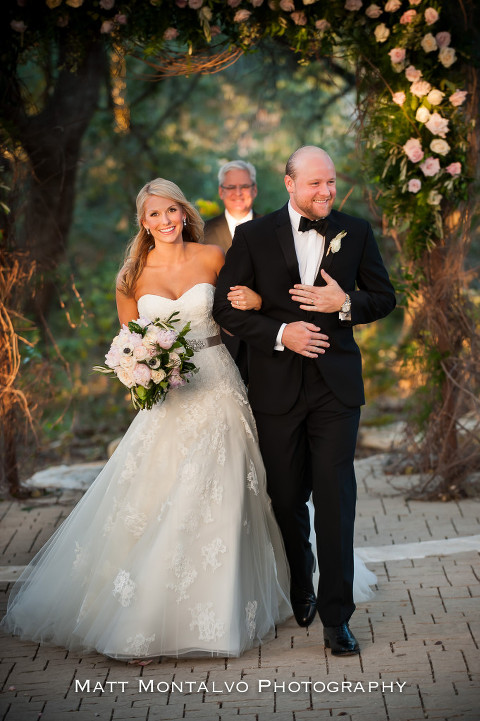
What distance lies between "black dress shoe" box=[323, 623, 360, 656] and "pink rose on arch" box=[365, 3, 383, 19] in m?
3.99

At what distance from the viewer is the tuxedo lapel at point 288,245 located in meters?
4.16

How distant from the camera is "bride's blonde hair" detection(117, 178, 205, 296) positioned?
4.64 meters

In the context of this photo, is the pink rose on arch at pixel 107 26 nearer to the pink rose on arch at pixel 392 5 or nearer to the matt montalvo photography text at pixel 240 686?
the pink rose on arch at pixel 392 5

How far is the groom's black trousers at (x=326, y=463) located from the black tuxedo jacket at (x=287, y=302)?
0.19ft

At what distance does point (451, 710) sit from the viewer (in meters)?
3.48

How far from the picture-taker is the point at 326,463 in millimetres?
4070

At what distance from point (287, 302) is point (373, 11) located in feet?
9.24

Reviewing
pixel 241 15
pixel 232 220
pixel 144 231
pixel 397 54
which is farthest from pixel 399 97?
pixel 144 231

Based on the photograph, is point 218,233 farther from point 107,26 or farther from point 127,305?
point 127,305

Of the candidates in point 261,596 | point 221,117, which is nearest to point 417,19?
point 261,596

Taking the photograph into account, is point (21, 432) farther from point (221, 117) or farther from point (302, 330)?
point (221, 117)

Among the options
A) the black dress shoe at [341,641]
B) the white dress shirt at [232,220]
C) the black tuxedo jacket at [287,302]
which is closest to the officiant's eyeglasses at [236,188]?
the white dress shirt at [232,220]

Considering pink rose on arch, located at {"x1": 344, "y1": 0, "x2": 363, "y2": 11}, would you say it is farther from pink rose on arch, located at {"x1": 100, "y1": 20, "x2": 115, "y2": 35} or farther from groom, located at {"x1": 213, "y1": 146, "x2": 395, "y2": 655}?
groom, located at {"x1": 213, "y1": 146, "x2": 395, "y2": 655}

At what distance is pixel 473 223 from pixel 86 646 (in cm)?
430
